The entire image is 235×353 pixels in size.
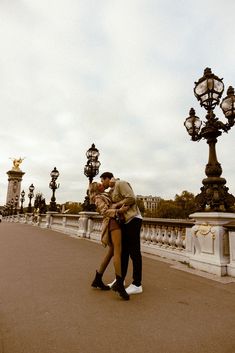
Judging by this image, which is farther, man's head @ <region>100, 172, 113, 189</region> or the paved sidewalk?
man's head @ <region>100, 172, 113, 189</region>

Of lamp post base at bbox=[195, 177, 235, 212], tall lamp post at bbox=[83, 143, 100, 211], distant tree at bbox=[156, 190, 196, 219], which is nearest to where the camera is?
lamp post base at bbox=[195, 177, 235, 212]

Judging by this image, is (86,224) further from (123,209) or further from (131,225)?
(123,209)

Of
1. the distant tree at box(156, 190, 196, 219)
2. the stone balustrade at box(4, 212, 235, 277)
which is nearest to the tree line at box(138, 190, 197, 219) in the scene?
the distant tree at box(156, 190, 196, 219)

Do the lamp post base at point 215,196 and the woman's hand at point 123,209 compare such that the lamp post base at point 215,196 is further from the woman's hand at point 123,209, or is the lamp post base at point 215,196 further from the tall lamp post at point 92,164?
the tall lamp post at point 92,164

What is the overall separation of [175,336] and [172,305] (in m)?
0.95

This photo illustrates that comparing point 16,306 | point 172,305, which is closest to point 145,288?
point 172,305

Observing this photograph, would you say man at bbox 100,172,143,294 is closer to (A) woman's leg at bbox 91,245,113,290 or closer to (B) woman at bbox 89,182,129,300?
(B) woman at bbox 89,182,129,300

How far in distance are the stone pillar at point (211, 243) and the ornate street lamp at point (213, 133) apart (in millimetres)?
314

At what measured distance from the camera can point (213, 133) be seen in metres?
6.59

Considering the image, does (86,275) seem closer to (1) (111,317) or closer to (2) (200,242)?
(1) (111,317)

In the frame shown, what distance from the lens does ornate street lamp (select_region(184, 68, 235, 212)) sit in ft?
20.2

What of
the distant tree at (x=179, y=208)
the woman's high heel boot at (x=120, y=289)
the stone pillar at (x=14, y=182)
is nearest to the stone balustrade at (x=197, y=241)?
the woman's high heel boot at (x=120, y=289)

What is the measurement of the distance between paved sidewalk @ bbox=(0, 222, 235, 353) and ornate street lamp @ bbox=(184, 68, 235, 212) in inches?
72.6

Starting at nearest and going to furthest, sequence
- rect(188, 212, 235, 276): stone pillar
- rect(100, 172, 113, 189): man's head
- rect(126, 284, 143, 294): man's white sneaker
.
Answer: rect(126, 284, 143, 294): man's white sneaker, rect(100, 172, 113, 189): man's head, rect(188, 212, 235, 276): stone pillar
